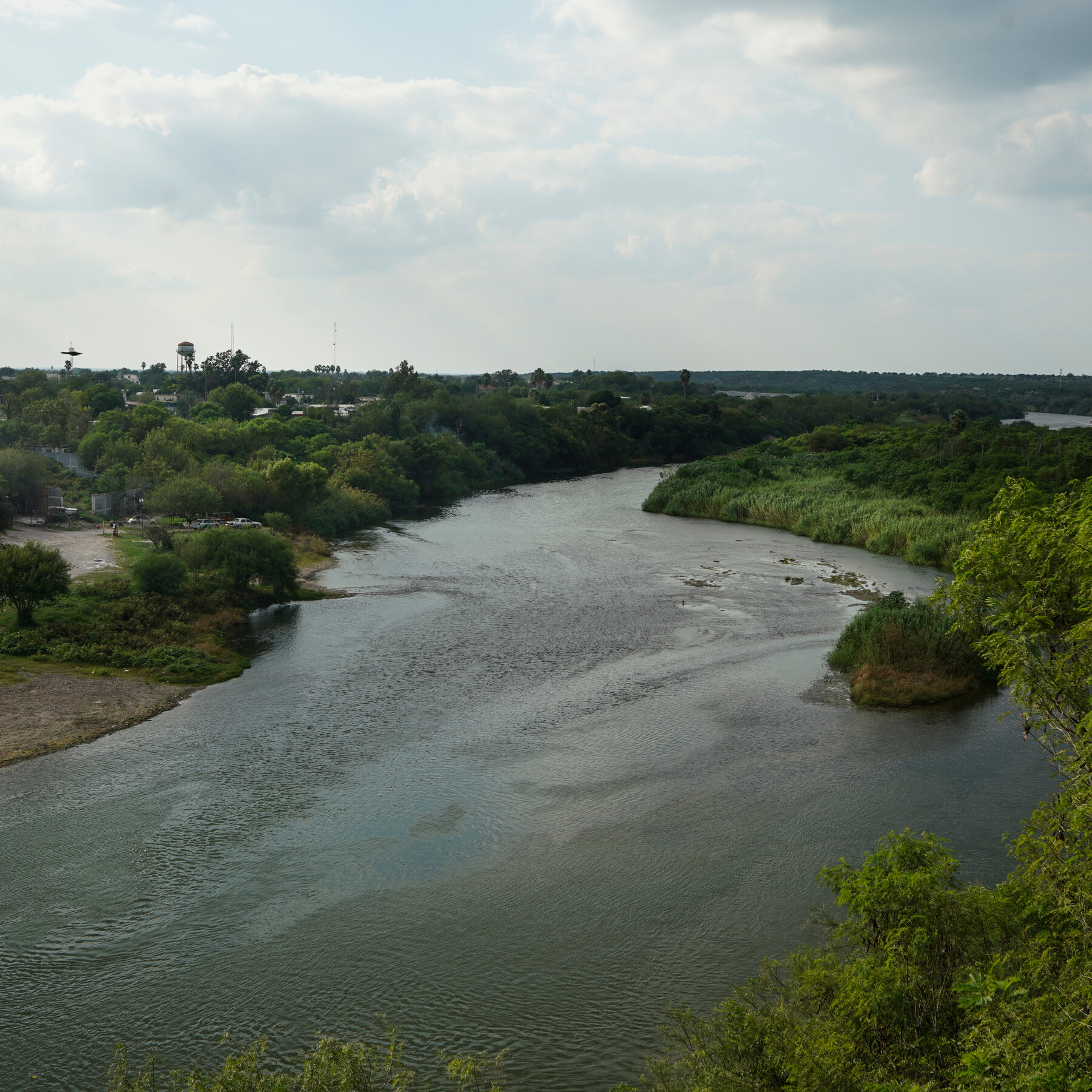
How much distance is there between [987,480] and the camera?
63.2 metres

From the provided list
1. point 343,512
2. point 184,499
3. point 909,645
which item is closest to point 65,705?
point 909,645

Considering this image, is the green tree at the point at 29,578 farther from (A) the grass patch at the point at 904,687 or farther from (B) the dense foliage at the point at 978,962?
(A) the grass patch at the point at 904,687

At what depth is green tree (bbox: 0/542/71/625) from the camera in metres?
34.0

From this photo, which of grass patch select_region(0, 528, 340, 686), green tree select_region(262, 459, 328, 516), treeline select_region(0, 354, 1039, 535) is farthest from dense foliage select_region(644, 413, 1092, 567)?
grass patch select_region(0, 528, 340, 686)

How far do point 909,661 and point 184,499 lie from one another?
4374cm

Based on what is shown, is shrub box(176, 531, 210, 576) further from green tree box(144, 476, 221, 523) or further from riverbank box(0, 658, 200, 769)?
green tree box(144, 476, 221, 523)

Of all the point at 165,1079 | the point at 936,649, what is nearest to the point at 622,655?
the point at 936,649

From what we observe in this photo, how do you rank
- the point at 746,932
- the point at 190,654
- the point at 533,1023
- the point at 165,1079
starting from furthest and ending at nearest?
1. the point at 190,654
2. the point at 746,932
3. the point at 533,1023
4. the point at 165,1079

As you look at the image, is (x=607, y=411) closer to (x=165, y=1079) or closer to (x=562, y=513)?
(x=562, y=513)

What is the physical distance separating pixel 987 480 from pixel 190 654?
173 ft

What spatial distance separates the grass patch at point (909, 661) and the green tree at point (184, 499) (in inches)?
1596

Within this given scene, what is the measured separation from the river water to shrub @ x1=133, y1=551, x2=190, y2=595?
512 cm

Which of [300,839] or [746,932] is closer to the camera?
[746,932]

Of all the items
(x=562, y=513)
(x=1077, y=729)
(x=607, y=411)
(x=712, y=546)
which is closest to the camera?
(x=1077, y=729)
